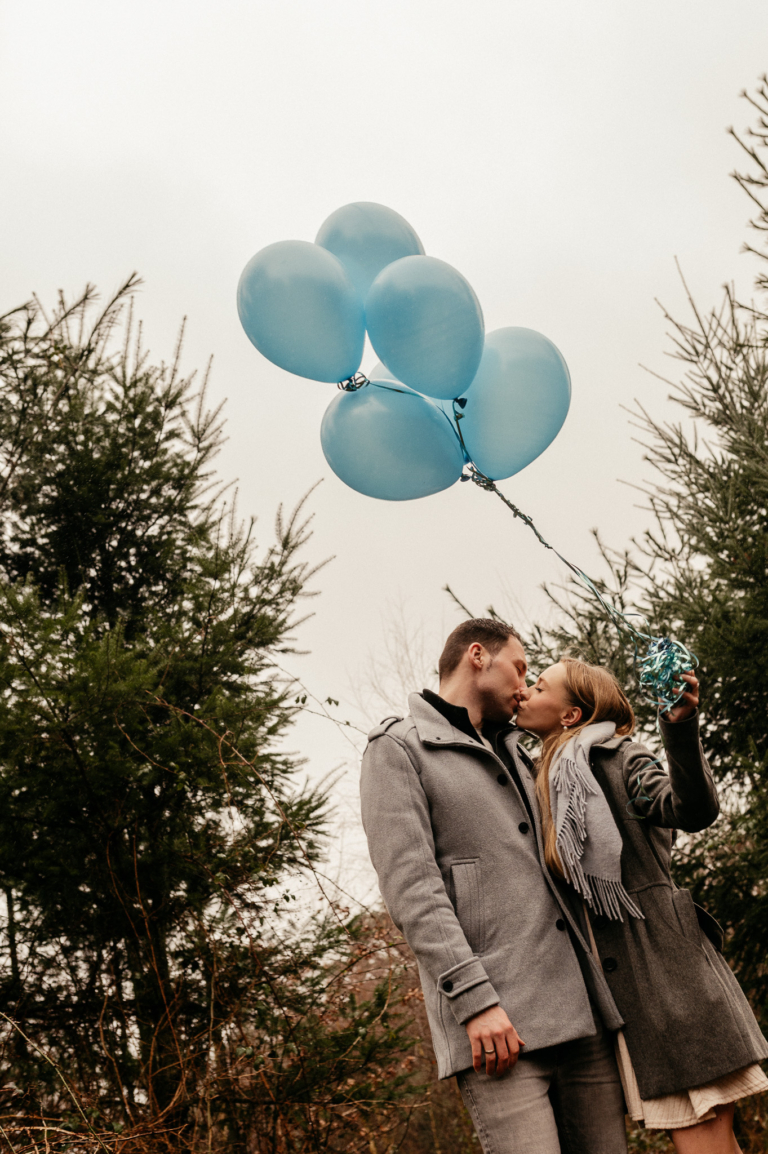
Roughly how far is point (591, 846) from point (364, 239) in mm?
2065

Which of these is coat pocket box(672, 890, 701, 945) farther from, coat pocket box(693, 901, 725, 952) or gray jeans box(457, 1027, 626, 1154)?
gray jeans box(457, 1027, 626, 1154)

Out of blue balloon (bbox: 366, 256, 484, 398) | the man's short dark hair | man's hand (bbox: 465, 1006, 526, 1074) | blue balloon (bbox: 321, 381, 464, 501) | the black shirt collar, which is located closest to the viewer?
man's hand (bbox: 465, 1006, 526, 1074)

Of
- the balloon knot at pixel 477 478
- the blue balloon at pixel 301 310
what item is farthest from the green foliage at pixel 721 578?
the blue balloon at pixel 301 310

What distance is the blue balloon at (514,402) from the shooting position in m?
2.57

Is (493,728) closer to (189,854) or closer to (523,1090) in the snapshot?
(523,1090)

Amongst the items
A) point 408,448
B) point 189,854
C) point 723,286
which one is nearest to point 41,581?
point 189,854

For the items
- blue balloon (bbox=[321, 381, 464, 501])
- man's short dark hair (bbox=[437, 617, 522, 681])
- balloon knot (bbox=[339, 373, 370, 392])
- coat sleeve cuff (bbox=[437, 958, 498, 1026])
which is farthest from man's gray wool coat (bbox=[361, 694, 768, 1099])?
balloon knot (bbox=[339, 373, 370, 392])

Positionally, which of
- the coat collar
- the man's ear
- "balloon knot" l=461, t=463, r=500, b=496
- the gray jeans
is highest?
"balloon knot" l=461, t=463, r=500, b=496

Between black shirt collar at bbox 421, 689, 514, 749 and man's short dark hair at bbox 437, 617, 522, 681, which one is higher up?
man's short dark hair at bbox 437, 617, 522, 681

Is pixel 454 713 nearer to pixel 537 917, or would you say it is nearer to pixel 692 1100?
pixel 537 917

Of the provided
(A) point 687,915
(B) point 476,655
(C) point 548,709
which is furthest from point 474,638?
(A) point 687,915

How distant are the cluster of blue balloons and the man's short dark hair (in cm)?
62

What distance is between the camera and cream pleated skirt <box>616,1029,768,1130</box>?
163cm

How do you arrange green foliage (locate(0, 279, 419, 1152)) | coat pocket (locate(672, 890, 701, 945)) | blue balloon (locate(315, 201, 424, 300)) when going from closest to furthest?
coat pocket (locate(672, 890, 701, 945)) < blue balloon (locate(315, 201, 424, 300)) < green foliage (locate(0, 279, 419, 1152))
